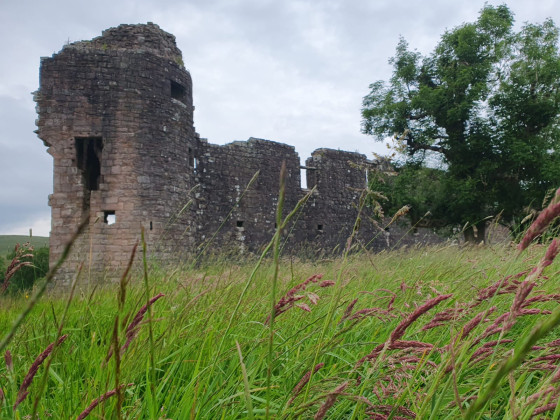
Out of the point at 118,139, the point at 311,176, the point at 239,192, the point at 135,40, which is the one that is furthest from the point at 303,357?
the point at 311,176

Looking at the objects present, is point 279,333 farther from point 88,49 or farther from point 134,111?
point 88,49

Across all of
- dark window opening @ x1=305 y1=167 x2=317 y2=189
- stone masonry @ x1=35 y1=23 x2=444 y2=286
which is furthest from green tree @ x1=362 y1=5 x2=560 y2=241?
stone masonry @ x1=35 y1=23 x2=444 y2=286

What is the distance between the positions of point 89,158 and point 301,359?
355 inches

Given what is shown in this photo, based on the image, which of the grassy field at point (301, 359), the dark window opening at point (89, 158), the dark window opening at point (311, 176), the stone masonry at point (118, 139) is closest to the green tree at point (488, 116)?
the dark window opening at point (311, 176)

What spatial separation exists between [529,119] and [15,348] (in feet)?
47.9

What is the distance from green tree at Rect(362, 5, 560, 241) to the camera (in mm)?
12844

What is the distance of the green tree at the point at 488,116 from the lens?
12.8m

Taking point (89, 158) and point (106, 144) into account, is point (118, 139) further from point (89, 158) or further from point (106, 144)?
point (89, 158)

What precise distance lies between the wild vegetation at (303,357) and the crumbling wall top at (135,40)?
7910 millimetres

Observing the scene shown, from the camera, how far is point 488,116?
13500 millimetres

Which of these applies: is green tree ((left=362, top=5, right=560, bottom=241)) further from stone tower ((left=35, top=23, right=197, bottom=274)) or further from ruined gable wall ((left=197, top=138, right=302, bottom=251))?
stone tower ((left=35, top=23, right=197, bottom=274))

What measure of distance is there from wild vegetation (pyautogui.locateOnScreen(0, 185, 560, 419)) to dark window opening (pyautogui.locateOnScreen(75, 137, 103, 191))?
6.58 metres

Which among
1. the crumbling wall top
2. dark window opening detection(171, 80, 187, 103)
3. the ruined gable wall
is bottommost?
the ruined gable wall

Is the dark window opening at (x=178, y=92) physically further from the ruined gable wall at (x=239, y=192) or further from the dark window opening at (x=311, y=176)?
the dark window opening at (x=311, y=176)
